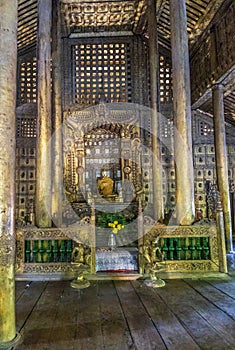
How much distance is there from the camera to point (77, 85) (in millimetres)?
12406

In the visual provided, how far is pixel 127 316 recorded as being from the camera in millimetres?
3275

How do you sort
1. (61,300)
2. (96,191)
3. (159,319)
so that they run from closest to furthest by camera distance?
(159,319) < (61,300) < (96,191)

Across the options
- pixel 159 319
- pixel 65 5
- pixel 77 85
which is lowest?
pixel 159 319

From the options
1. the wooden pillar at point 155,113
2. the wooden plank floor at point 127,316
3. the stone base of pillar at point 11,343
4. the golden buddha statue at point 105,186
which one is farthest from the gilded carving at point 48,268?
the golden buddha statue at point 105,186

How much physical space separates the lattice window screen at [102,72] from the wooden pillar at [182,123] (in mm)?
5586

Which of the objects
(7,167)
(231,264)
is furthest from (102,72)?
(7,167)

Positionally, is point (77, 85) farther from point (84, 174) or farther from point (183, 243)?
point (183, 243)

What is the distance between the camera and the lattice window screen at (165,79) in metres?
12.9

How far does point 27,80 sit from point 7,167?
10.9m

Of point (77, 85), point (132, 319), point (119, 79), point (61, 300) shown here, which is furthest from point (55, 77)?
point (132, 319)

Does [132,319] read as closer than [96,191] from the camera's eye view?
Yes

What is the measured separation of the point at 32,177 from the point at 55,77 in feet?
16.0

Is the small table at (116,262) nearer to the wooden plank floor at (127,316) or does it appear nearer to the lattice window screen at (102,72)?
the wooden plank floor at (127,316)

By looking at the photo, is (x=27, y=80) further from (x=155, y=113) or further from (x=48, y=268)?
(x=48, y=268)
